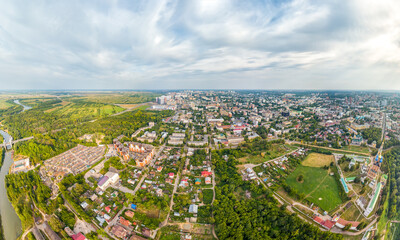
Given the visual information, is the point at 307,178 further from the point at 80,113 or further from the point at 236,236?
the point at 80,113

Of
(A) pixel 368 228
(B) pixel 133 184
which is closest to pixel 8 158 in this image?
(B) pixel 133 184

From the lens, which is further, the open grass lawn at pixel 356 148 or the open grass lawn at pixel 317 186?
the open grass lawn at pixel 356 148

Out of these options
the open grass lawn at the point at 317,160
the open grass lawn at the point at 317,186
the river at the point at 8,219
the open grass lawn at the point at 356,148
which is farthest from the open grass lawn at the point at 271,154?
the river at the point at 8,219

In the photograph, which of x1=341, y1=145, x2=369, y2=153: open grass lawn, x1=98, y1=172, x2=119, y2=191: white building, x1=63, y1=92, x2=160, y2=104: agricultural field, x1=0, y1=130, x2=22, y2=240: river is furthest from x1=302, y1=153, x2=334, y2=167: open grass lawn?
x1=63, y1=92, x2=160, y2=104: agricultural field

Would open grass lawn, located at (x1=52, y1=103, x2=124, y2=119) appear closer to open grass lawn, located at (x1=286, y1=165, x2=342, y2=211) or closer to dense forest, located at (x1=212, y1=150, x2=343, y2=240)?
dense forest, located at (x1=212, y1=150, x2=343, y2=240)

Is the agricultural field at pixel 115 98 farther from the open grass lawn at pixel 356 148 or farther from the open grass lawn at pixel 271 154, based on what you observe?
the open grass lawn at pixel 356 148
